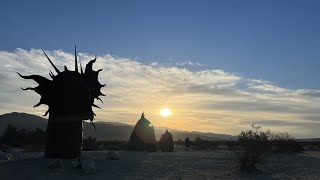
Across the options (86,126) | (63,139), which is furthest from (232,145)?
(86,126)

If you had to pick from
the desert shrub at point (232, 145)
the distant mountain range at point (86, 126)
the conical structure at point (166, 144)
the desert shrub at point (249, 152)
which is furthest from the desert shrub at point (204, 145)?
the distant mountain range at point (86, 126)

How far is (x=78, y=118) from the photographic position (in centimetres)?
1834

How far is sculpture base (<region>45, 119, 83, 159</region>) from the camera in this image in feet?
59.9

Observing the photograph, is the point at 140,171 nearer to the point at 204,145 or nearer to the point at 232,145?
the point at 232,145

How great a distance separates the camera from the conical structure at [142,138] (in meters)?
28.8

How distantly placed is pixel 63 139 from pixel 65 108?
1.21 meters

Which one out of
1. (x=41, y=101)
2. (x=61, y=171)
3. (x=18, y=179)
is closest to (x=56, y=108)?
(x=41, y=101)

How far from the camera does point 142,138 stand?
94.7 feet

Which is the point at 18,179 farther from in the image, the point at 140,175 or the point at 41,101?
the point at 41,101

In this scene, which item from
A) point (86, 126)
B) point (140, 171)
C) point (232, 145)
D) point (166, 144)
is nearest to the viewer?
point (140, 171)

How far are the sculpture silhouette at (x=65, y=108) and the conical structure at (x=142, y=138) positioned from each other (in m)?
10.3

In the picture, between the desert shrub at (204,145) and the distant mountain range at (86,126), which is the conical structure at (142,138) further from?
the distant mountain range at (86,126)

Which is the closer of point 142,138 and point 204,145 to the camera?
point 142,138

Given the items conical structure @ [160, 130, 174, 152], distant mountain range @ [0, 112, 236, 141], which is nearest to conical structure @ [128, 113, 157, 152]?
conical structure @ [160, 130, 174, 152]
